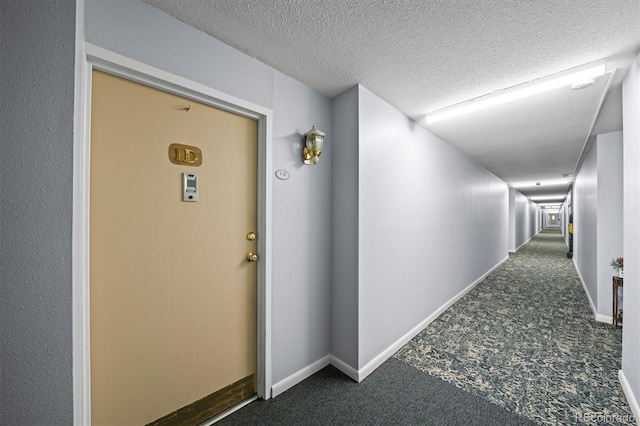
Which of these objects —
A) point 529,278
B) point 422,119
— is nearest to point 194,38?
point 422,119

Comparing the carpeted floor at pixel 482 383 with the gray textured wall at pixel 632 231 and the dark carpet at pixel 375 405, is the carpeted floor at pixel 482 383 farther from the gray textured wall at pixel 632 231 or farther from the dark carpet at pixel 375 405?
the gray textured wall at pixel 632 231

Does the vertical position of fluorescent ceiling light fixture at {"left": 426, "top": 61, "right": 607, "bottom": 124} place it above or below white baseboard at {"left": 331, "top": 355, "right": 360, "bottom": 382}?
above

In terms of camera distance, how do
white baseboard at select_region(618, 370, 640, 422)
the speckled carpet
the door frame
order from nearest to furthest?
the door frame → white baseboard at select_region(618, 370, 640, 422) → the speckled carpet

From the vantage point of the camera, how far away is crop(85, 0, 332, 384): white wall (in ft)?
4.08

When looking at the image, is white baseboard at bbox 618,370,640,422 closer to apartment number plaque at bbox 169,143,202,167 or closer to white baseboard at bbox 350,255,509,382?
white baseboard at bbox 350,255,509,382

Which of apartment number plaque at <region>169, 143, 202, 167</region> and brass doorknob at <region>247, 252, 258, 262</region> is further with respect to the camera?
brass doorknob at <region>247, 252, 258, 262</region>

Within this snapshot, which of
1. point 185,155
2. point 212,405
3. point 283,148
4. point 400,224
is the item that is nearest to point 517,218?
point 400,224

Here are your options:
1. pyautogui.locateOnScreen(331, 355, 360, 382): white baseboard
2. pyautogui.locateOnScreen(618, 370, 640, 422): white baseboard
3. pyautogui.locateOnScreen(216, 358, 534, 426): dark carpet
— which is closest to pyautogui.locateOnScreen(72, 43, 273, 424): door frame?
pyautogui.locateOnScreen(216, 358, 534, 426): dark carpet

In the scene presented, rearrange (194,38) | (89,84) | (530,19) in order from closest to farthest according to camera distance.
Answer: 1. (89,84)
2. (530,19)
3. (194,38)

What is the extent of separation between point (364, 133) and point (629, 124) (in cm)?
184

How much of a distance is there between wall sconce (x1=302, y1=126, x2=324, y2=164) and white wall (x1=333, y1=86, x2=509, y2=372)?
29cm

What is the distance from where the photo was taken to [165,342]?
1397 mm

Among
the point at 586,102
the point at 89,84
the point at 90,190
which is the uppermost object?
the point at 586,102

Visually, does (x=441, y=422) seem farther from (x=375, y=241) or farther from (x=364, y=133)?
(x=364, y=133)
